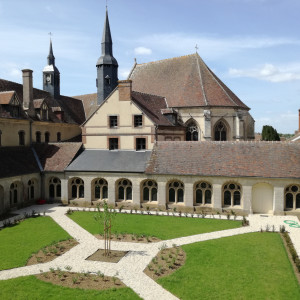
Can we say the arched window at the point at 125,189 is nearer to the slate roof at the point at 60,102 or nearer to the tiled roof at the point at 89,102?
the slate roof at the point at 60,102

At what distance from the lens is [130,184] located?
32062mm

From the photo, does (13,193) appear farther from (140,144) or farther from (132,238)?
(132,238)

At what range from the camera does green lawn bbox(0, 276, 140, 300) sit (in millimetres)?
13977

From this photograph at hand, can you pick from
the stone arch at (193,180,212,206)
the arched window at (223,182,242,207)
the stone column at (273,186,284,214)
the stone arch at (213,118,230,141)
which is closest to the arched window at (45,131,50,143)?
the stone arch at (193,180,212,206)

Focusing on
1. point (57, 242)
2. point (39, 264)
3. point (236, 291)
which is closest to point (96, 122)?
point (57, 242)

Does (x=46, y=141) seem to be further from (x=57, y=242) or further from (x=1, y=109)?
(x=57, y=242)

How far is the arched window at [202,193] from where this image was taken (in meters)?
29.9

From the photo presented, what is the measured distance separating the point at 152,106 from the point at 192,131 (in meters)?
6.96

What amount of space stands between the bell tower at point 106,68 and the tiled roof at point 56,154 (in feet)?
33.6

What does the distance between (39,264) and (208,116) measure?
28.5 metres

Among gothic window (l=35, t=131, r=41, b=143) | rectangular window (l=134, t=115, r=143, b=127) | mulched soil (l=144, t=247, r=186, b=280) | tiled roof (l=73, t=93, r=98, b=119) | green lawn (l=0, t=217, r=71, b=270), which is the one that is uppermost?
tiled roof (l=73, t=93, r=98, b=119)

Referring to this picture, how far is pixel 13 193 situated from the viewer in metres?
30.5

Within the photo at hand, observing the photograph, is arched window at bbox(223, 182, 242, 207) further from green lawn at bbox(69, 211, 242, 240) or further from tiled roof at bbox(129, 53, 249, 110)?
tiled roof at bbox(129, 53, 249, 110)

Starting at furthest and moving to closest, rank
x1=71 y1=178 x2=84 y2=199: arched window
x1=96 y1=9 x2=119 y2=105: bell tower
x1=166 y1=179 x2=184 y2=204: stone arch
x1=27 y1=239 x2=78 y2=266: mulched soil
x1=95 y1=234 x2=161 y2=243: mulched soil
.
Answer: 1. x1=96 y1=9 x2=119 y2=105: bell tower
2. x1=71 y1=178 x2=84 y2=199: arched window
3. x1=166 y1=179 x2=184 y2=204: stone arch
4. x1=95 y1=234 x2=161 y2=243: mulched soil
5. x1=27 y1=239 x2=78 y2=266: mulched soil
